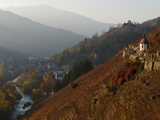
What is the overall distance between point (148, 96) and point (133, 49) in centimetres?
3518

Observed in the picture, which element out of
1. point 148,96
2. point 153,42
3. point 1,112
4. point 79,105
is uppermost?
point 153,42

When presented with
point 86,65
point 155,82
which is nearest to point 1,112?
point 86,65

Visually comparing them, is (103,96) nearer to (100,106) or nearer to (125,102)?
(100,106)

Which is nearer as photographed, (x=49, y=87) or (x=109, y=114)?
(x=109, y=114)

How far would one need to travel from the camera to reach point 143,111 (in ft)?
208

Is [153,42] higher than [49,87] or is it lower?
higher

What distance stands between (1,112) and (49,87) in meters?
46.0

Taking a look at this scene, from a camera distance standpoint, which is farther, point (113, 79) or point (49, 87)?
point (49, 87)

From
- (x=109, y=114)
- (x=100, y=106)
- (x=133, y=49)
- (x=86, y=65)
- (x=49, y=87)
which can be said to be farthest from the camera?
(x=49, y=87)

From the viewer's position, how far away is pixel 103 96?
76.4m

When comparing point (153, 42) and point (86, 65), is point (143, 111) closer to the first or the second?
point (153, 42)

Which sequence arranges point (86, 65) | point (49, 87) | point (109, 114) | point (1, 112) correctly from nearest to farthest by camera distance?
1. point (109, 114)
2. point (1, 112)
3. point (86, 65)
4. point (49, 87)

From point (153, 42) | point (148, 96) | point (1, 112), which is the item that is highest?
point (153, 42)

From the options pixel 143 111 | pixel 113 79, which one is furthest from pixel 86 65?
pixel 143 111
